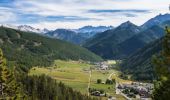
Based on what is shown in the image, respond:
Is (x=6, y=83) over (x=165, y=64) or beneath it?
beneath

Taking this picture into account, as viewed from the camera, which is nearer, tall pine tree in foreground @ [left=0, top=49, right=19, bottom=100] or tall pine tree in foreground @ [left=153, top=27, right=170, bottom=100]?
tall pine tree in foreground @ [left=153, top=27, right=170, bottom=100]

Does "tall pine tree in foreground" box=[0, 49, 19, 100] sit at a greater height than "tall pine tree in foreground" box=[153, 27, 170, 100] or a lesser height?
lesser

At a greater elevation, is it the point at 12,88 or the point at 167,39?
the point at 167,39

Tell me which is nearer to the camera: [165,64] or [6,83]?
[165,64]

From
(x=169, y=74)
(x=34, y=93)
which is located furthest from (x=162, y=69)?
(x=34, y=93)

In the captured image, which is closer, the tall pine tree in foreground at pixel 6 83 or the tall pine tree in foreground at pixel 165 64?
the tall pine tree in foreground at pixel 165 64

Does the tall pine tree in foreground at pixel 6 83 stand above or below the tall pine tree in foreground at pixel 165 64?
below

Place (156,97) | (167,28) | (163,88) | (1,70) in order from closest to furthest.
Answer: (167,28)
(163,88)
(156,97)
(1,70)

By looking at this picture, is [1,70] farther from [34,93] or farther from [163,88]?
[34,93]
